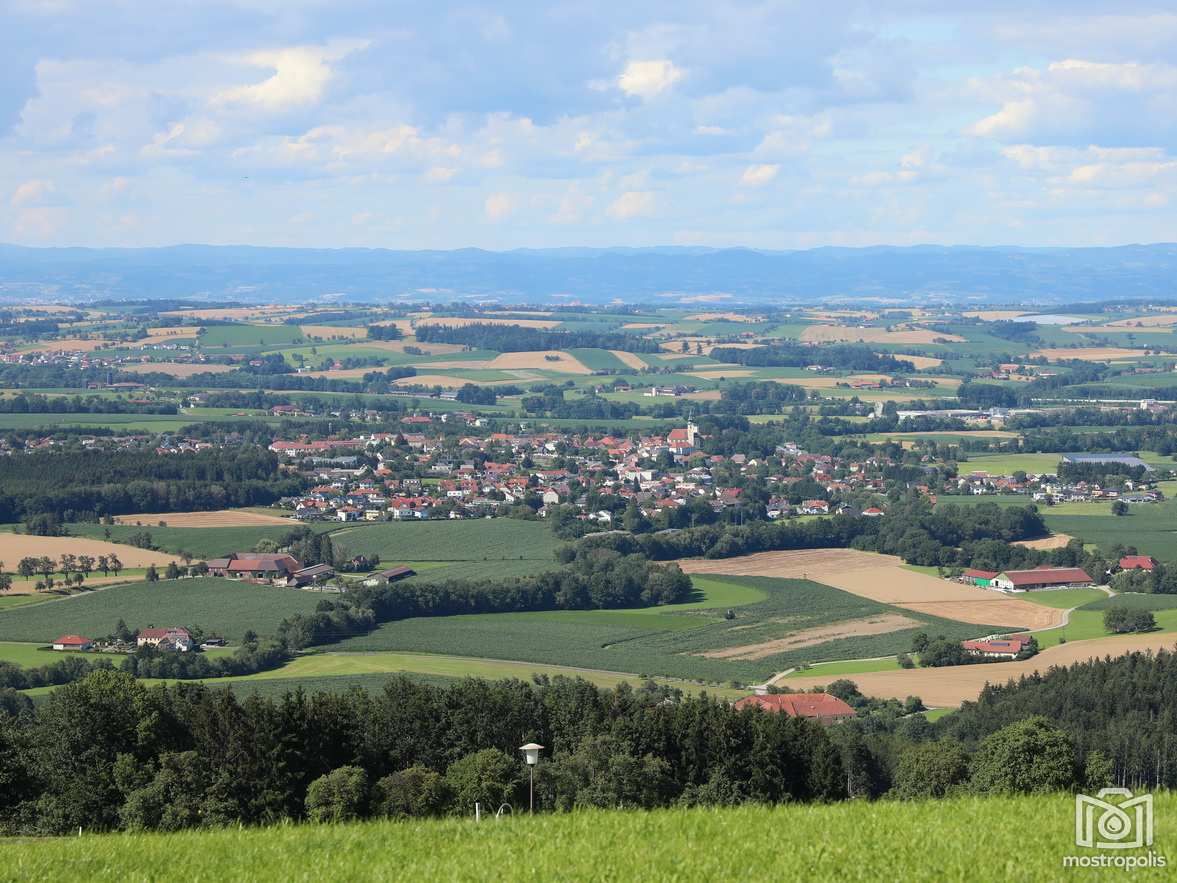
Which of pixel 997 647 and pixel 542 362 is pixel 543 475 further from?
pixel 542 362

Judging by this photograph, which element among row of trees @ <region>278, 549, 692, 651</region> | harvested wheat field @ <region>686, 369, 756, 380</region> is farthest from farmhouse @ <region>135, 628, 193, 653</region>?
harvested wheat field @ <region>686, 369, 756, 380</region>

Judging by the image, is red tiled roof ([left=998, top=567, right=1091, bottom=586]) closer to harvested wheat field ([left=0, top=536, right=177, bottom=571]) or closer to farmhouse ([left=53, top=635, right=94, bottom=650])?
harvested wheat field ([left=0, top=536, right=177, bottom=571])

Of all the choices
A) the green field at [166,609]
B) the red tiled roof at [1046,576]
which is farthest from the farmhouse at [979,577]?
the green field at [166,609]

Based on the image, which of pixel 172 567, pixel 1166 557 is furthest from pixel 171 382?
pixel 1166 557

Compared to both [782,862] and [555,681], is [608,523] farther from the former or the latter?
[782,862]

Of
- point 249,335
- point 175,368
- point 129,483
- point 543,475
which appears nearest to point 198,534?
point 129,483
